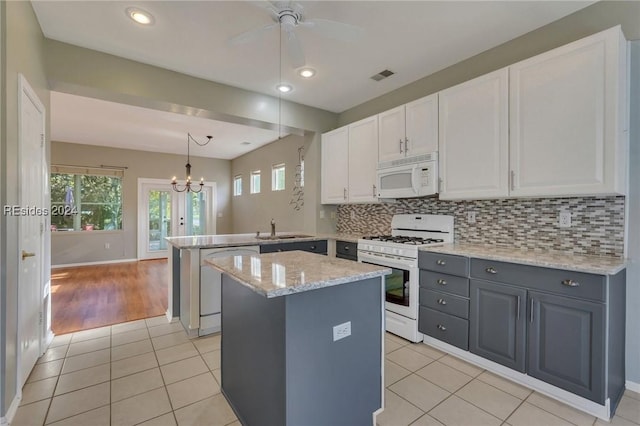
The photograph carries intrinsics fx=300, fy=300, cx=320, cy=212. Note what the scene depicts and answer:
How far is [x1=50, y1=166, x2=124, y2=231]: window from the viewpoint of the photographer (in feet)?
21.1

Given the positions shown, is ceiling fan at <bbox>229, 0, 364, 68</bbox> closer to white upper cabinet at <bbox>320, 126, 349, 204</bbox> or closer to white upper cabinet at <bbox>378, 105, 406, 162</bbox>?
white upper cabinet at <bbox>378, 105, 406, 162</bbox>

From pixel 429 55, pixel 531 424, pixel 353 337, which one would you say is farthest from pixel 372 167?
pixel 531 424

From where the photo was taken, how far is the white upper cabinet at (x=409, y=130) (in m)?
2.88

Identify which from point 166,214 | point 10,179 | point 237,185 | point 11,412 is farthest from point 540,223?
point 166,214

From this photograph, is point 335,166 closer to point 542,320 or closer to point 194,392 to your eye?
point 542,320

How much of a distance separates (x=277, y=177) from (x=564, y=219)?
4894 mm

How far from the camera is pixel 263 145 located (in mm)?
6660

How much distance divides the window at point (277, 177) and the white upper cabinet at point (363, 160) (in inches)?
98.4

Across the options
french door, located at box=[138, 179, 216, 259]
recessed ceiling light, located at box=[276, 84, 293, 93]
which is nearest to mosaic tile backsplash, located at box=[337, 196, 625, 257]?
recessed ceiling light, located at box=[276, 84, 293, 93]

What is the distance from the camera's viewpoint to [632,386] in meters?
2.02

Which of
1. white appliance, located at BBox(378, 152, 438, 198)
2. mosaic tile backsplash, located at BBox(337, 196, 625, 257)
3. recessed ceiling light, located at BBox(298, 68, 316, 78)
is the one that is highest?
Answer: recessed ceiling light, located at BBox(298, 68, 316, 78)

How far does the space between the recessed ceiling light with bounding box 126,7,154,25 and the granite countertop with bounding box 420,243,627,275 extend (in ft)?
9.57

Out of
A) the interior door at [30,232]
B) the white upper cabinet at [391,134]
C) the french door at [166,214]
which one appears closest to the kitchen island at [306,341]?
the interior door at [30,232]

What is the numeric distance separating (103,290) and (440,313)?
15.6 feet
